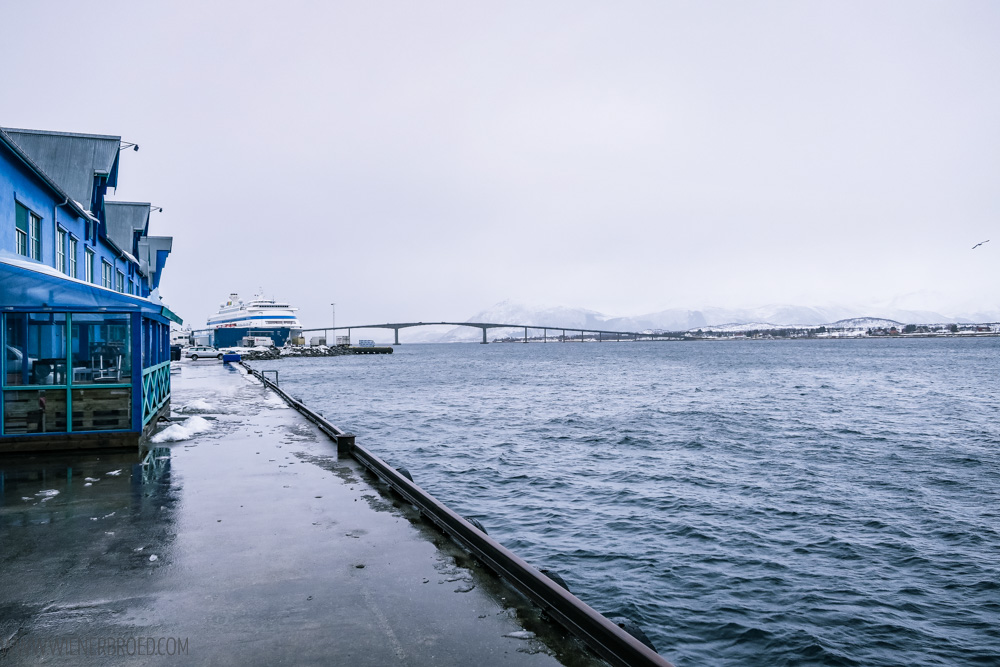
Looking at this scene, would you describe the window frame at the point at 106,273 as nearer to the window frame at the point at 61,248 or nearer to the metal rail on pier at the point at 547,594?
the window frame at the point at 61,248

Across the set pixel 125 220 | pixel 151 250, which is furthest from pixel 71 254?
pixel 151 250

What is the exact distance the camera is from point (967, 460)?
20188mm

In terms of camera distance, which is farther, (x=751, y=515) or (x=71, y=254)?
(x=71, y=254)

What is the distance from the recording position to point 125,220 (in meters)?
33.7

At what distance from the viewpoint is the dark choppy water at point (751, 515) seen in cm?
881

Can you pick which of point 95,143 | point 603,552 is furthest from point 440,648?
point 95,143

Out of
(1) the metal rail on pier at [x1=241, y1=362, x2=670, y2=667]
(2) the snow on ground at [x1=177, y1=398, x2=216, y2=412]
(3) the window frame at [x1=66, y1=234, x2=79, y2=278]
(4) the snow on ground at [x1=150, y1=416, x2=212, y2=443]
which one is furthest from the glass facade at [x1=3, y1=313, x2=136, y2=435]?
(3) the window frame at [x1=66, y1=234, x2=79, y2=278]

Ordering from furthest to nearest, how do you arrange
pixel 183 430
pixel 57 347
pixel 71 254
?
pixel 71 254 < pixel 57 347 < pixel 183 430

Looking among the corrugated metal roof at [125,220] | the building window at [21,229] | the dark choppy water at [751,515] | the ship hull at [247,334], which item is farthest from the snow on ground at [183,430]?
the ship hull at [247,334]

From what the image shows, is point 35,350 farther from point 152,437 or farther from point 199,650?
point 199,650

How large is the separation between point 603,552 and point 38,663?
899cm

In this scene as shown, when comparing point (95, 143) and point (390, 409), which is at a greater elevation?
point (95, 143)

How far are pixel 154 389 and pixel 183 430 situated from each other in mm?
2860

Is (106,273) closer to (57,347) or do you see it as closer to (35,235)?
(35,235)
